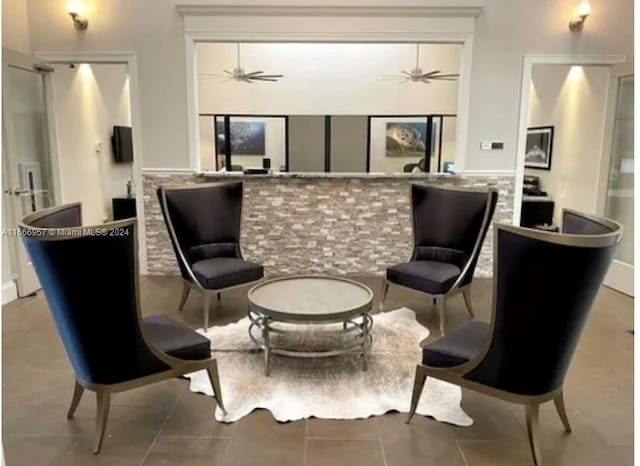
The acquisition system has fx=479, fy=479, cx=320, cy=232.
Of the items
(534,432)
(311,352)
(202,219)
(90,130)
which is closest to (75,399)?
(311,352)

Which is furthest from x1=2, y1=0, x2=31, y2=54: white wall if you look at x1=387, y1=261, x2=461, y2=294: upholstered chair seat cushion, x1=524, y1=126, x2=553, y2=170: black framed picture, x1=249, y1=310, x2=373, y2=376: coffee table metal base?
x1=524, y1=126, x2=553, y2=170: black framed picture

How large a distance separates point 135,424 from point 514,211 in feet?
13.9

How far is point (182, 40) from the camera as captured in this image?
483 centimetres

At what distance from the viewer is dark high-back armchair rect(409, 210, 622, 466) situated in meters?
1.98

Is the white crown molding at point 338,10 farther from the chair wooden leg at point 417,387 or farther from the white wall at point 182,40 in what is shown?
the chair wooden leg at point 417,387

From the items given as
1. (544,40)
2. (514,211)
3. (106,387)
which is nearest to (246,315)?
(106,387)

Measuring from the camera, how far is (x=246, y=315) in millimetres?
4059

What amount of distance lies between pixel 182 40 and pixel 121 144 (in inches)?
116

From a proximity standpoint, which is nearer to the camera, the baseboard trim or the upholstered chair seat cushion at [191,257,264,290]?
the upholstered chair seat cushion at [191,257,264,290]

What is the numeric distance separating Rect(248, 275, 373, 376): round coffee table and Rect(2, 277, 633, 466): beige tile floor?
57cm

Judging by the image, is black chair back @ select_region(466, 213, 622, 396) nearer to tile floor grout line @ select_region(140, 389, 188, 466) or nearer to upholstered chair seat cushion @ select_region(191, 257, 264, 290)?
tile floor grout line @ select_region(140, 389, 188, 466)

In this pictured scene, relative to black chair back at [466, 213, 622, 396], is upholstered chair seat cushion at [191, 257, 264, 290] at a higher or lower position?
lower

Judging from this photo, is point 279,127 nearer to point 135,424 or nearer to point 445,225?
point 445,225

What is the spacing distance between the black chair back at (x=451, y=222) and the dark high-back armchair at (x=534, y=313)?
146cm
